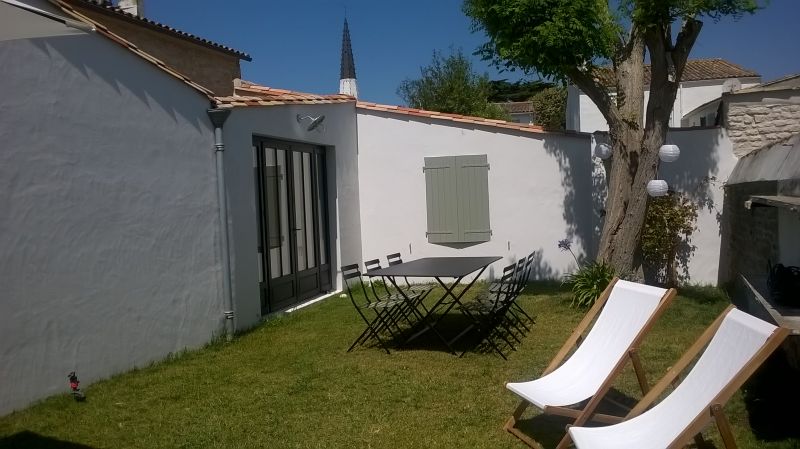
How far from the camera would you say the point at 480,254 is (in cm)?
1080

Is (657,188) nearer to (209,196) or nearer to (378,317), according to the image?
(378,317)

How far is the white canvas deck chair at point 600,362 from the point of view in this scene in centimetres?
413

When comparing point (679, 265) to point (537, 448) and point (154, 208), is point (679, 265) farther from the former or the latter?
point (154, 208)

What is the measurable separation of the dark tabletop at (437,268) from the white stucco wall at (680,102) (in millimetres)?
14720

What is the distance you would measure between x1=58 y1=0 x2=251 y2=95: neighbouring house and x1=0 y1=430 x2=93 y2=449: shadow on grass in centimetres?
647

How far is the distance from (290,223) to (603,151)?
4.38 meters

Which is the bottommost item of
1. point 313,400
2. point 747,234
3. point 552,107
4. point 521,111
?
point 313,400

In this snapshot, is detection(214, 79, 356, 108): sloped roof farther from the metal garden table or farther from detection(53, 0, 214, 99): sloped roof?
the metal garden table

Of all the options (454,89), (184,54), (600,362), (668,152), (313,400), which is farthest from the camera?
(454,89)

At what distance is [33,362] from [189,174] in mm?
2447

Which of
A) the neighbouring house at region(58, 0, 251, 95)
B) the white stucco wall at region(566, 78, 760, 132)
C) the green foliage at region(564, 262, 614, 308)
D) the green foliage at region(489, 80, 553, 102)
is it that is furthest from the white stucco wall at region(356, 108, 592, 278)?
the green foliage at region(489, 80, 553, 102)

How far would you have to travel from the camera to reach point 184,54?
1189cm

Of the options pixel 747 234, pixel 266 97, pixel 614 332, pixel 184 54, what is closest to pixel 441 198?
pixel 266 97

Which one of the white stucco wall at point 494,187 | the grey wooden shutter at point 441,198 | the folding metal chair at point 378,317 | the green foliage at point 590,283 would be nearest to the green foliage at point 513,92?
the white stucco wall at point 494,187
